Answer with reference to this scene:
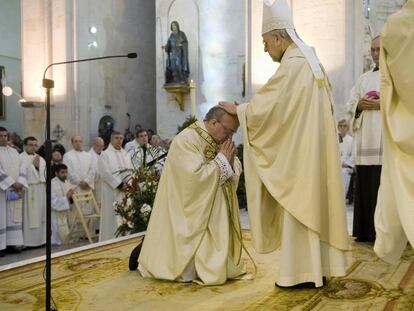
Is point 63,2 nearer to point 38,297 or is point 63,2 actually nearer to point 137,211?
point 137,211

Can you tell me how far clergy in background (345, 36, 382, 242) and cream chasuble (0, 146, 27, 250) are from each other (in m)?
4.96

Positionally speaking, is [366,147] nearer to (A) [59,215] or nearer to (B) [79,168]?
(A) [59,215]

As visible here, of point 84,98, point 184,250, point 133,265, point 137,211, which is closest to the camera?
point 184,250

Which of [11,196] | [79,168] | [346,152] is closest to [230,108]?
[11,196]

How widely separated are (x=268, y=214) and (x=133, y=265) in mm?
1376

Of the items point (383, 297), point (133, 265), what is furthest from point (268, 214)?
point (133, 265)

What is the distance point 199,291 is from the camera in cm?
392

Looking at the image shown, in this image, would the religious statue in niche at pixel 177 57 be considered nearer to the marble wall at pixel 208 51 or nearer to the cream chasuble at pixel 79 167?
the marble wall at pixel 208 51

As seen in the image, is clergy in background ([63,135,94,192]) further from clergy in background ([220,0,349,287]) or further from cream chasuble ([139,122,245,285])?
clergy in background ([220,0,349,287])

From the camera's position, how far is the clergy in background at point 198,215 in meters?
4.16

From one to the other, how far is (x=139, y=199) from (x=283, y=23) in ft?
10.2

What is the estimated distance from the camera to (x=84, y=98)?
15.3 m

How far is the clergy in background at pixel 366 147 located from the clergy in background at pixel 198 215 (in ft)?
6.11

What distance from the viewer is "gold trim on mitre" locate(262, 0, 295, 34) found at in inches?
155
